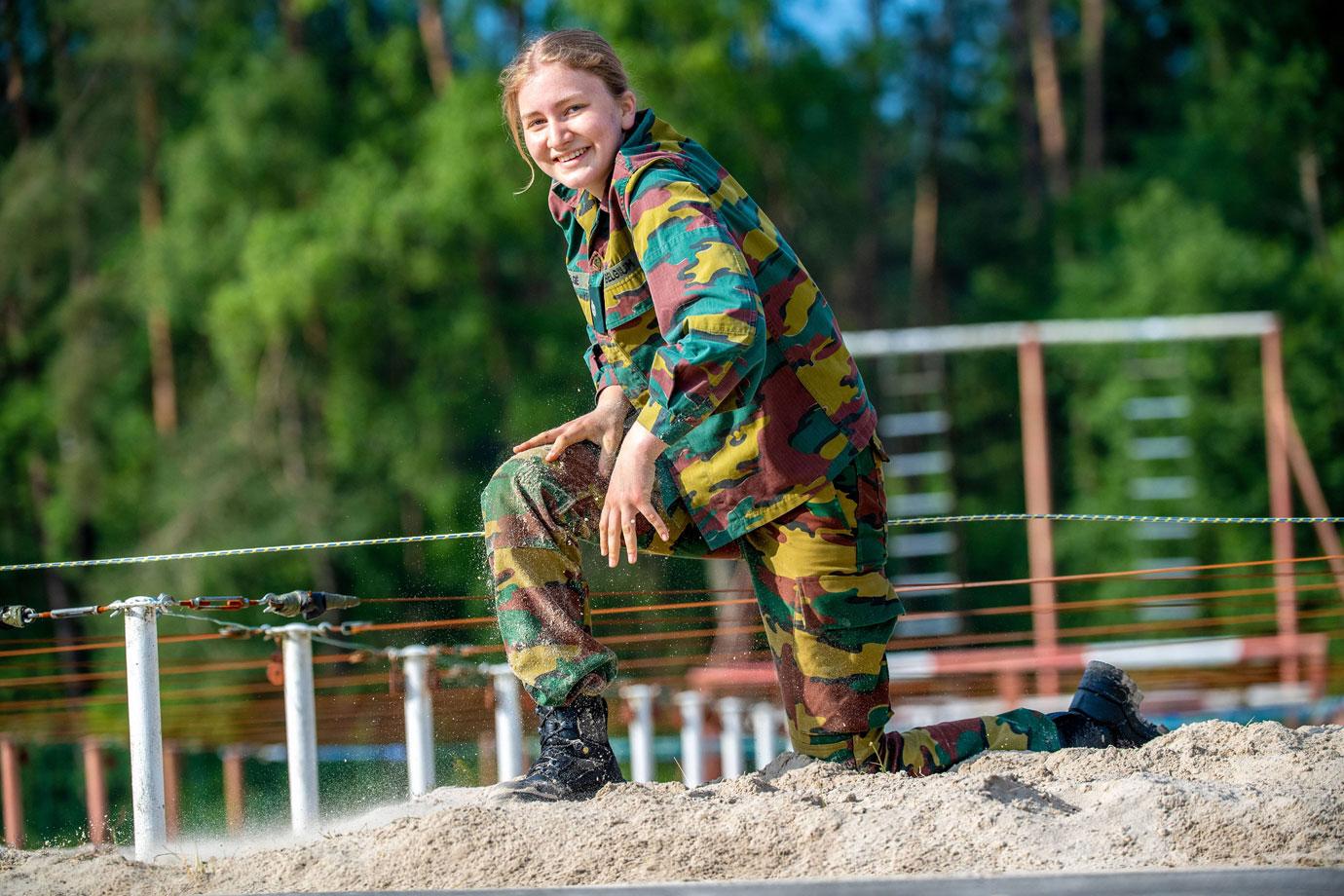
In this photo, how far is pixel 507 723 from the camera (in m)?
6.27

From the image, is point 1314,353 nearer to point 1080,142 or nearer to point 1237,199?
point 1237,199

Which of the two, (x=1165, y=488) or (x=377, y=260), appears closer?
(x=377, y=260)

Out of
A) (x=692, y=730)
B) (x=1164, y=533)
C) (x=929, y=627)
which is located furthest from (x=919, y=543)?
(x=692, y=730)

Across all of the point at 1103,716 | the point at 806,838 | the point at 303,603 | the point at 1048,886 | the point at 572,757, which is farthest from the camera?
the point at 303,603

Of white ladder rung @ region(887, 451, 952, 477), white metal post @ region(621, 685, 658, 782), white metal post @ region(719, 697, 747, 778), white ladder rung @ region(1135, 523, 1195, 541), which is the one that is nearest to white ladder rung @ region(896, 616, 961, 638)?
white ladder rung @ region(887, 451, 952, 477)

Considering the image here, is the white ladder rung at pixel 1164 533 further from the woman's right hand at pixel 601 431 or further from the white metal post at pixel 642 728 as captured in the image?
the woman's right hand at pixel 601 431

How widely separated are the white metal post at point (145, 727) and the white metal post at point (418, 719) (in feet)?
4.96

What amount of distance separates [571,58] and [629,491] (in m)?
0.89

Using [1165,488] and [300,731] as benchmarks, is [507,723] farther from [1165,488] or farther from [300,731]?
[1165,488]

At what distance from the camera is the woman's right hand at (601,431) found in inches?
137

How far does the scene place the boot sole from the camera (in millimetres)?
3828

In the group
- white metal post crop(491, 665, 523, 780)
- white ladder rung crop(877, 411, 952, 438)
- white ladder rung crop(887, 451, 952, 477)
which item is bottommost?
white metal post crop(491, 665, 523, 780)

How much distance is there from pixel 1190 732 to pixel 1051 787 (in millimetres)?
649

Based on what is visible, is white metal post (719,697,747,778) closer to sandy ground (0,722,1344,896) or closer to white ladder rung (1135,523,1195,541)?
sandy ground (0,722,1344,896)
